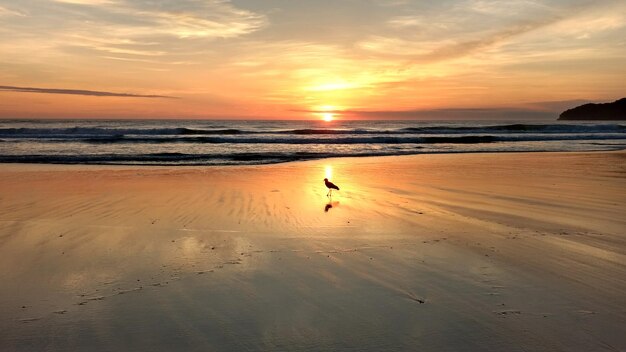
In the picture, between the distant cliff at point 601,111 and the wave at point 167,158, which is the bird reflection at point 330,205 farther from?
the distant cliff at point 601,111

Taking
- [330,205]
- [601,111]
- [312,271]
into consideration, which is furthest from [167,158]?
[601,111]

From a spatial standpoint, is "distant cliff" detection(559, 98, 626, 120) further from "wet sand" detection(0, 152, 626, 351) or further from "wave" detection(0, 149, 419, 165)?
"wet sand" detection(0, 152, 626, 351)

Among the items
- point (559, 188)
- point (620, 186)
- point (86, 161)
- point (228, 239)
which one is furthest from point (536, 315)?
point (86, 161)

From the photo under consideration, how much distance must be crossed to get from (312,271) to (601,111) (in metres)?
172

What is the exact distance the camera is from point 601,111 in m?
149

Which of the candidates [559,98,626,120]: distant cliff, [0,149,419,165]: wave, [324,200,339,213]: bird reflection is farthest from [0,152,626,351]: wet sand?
[559,98,626,120]: distant cliff

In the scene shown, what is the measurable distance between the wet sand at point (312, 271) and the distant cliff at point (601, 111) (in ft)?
523

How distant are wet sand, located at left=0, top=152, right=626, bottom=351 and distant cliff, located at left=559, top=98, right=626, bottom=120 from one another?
15937cm

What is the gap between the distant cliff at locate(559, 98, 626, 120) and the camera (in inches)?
5615

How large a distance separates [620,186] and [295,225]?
920cm

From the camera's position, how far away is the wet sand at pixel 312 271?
11.7 feet

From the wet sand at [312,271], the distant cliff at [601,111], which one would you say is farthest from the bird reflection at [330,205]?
the distant cliff at [601,111]

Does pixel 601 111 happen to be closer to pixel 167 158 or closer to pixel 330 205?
pixel 167 158

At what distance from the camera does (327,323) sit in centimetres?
376
